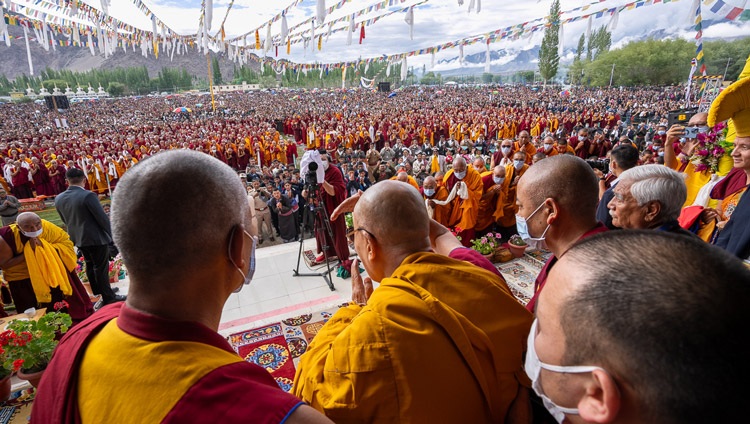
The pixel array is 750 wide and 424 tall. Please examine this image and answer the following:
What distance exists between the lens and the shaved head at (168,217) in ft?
Answer: 3.24

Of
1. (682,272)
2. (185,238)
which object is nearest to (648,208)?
(682,272)

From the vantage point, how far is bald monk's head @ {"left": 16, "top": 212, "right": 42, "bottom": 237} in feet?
13.3

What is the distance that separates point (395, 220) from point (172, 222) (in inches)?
34.9

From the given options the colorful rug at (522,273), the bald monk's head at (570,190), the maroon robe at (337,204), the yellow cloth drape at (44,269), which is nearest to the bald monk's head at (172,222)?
the bald monk's head at (570,190)

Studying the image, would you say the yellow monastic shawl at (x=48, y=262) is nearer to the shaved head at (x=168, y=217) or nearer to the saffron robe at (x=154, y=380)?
the saffron robe at (x=154, y=380)

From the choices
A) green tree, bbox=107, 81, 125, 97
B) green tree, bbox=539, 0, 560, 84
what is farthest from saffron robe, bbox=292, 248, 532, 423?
Answer: green tree, bbox=107, 81, 125, 97

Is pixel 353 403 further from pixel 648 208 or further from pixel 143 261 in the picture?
pixel 648 208

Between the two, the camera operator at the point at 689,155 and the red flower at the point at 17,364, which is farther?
the camera operator at the point at 689,155

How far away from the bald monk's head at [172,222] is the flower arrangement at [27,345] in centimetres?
268

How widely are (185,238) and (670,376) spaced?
114 cm

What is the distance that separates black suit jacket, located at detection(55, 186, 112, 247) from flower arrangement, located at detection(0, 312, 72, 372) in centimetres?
221

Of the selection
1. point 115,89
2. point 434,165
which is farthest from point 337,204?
point 115,89

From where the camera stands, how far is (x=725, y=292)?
0.61 metres

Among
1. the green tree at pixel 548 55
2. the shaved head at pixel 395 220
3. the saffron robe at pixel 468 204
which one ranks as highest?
the green tree at pixel 548 55
